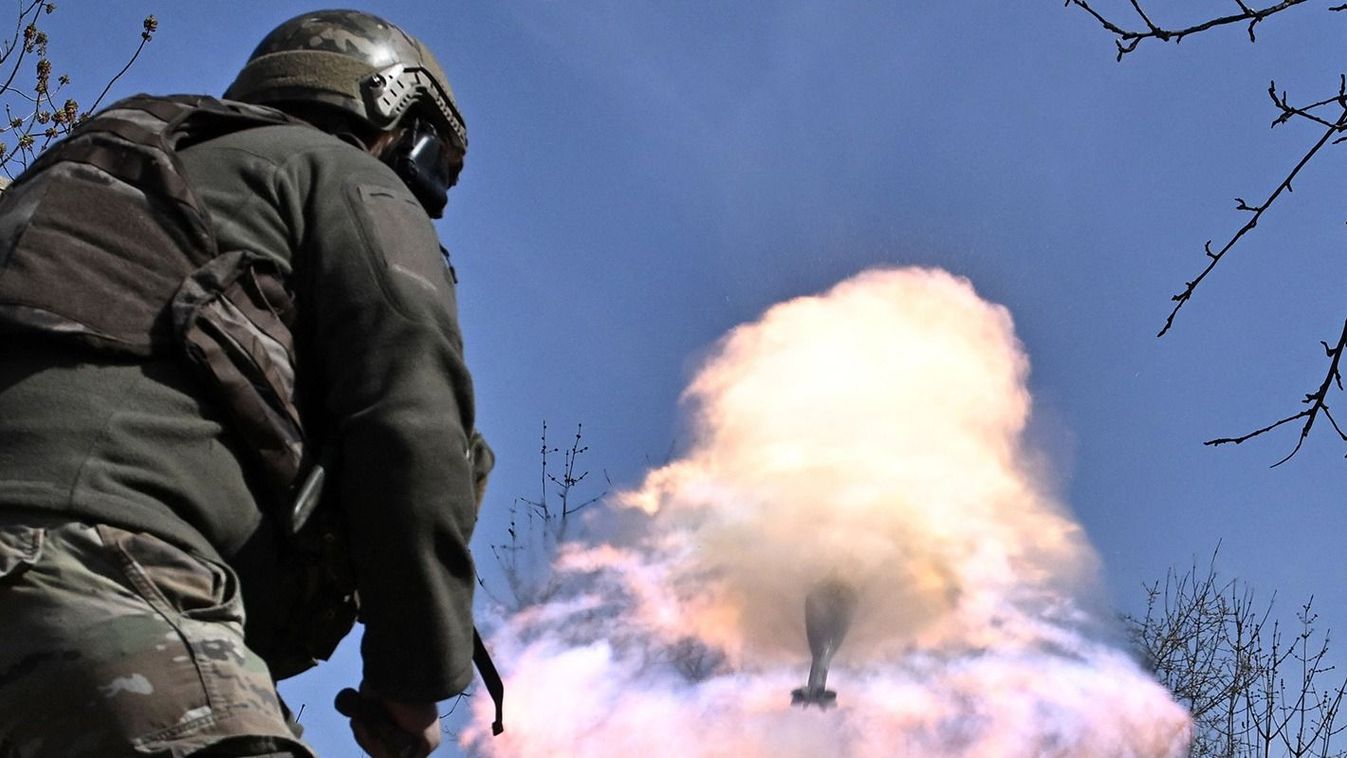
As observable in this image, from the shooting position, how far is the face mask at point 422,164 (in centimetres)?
358

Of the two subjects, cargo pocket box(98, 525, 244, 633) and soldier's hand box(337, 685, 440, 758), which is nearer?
cargo pocket box(98, 525, 244, 633)

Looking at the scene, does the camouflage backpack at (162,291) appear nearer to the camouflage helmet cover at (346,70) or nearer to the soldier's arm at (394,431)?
the soldier's arm at (394,431)

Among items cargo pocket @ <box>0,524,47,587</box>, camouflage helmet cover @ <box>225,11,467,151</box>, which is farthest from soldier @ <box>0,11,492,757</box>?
camouflage helmet cover @ <box>225,11,467,151</box>

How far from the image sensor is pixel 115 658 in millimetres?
2270

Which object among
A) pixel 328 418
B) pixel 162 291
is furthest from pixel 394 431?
pixel 162 291

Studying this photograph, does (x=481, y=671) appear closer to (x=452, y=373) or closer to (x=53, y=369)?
(x=452, y=373)

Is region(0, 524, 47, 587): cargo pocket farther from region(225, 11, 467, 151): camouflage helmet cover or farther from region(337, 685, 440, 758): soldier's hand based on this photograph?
region(225, 11, 467, 151): camouflage helmet cover

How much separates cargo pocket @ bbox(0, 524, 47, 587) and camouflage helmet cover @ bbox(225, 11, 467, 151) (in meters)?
1.42

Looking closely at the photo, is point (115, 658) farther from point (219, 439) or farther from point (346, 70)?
point (346, 70)

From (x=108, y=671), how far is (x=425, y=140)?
1714 mm

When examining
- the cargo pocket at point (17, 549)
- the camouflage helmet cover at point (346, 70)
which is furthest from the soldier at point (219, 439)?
the camouflage helmet cover at point (346, 70)

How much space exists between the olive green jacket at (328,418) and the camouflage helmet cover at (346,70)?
48 centimetres

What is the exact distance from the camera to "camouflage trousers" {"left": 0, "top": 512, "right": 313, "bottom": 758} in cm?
225

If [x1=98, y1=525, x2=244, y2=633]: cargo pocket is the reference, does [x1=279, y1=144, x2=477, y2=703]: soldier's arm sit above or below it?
above
